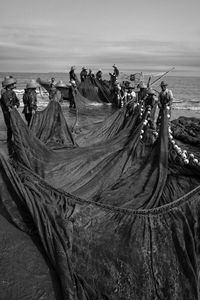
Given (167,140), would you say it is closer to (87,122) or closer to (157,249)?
(157,249)

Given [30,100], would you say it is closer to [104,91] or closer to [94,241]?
[94,241]

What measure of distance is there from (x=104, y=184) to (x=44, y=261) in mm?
2145

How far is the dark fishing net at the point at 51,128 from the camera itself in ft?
30.1

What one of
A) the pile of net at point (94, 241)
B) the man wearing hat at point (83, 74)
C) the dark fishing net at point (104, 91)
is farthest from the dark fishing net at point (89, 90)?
the pile of net at point (94, 241)

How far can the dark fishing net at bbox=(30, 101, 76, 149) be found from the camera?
9172 millimetres

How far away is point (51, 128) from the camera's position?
9.42 metres

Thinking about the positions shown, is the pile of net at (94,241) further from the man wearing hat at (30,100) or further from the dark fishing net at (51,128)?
the man wearing hat at (30,100)

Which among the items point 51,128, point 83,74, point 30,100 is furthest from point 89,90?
point 51,128

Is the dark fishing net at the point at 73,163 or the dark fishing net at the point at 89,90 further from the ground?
the dark fishing net at the point at 73,163

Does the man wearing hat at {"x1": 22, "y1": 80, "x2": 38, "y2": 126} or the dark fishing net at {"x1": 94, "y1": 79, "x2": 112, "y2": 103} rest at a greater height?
the man wearing hat at {"x1": 22, "y1": 80, "x2": 38, "y2": 126}

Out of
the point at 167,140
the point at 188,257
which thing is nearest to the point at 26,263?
the point at 188,257

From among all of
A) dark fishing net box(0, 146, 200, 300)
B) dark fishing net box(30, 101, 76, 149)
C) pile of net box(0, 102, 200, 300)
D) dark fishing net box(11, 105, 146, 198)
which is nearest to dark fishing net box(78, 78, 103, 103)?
dark fishing net box(30, 101, 76, 149)

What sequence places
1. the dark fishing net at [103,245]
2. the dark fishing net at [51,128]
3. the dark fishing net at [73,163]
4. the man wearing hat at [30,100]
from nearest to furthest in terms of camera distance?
the dark fishing net at [103,245] → the dark fishing net at [73,163] → the dark fishing net at [51,128] → the man wearing hat at [30,100]

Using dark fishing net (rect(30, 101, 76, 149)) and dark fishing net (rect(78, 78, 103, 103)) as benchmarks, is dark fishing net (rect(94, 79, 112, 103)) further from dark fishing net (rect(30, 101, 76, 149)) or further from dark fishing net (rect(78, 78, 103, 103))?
dark fishing net (rect(30, 101, 76, 149))
